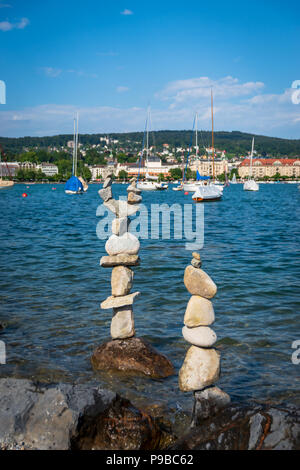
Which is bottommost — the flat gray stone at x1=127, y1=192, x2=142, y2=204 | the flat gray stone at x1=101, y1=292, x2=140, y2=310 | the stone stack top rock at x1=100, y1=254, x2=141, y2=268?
the flat gray stone at x1=101, y1=292, x2=140, y2=310

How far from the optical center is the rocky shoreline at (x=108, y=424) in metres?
4.93

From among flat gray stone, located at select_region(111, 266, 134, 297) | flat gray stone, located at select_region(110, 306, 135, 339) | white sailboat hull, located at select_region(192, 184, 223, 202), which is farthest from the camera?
white sailboat hull, located at select_region(192, 184, 223, 202)

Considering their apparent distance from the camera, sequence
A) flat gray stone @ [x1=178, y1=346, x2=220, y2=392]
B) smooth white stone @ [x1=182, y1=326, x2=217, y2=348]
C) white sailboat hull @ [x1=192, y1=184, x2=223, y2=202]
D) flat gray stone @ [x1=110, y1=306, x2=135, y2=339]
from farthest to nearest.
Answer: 1. white sailboat hull @ [x1=192, y1=184, x2=223, y2=202]
2. flat gray stone @ [x1=110, y1=306, x2=135, y2=339]
3. flat gray stone @ [x1=178, y1=346, x2=220, y2=392]
4. smooth white stone @ [x1=182, y1=326, x2=217, y2=348]

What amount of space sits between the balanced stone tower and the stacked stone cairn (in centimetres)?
201

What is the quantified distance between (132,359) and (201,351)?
2395 mm

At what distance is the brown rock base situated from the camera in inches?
325

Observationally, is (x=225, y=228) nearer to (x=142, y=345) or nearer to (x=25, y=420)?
(x=142, y=345)

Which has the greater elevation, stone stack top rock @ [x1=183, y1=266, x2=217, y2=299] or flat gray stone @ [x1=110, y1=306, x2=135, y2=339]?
stone stack top rock @ [x1=183, y1=266, x2=217, y2=299]

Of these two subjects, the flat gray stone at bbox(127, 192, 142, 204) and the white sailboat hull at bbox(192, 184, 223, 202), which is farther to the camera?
the white sailboat hull at bbox(192, 184, 223, 202)

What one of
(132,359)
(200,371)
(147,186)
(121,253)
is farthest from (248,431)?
(147,186)

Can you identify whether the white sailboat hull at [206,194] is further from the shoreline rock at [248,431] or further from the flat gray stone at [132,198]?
the shoreline rock at [248,431]

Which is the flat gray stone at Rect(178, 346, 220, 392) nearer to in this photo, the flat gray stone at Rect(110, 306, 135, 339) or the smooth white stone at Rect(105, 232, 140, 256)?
the flat gray stone at Rect(110, 306, 135, 339)

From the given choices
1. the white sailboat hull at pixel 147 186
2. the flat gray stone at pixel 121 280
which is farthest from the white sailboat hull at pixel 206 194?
the flat gray stone at pixel 121 280

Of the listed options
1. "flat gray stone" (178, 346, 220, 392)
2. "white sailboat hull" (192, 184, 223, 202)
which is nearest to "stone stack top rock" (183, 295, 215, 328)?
"flat gray stone" (178, 346, 220, 392)
